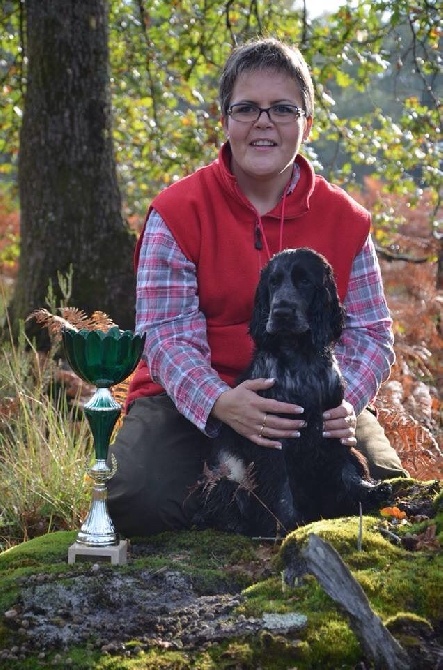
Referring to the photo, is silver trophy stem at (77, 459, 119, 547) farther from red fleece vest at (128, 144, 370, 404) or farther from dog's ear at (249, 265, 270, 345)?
red fleece vest at (128, 144, 370, 404)

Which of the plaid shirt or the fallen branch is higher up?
the plaid shirt

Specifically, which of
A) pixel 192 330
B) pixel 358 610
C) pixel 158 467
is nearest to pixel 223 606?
pixel 358 610

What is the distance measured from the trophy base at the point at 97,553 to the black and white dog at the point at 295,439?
369 mm

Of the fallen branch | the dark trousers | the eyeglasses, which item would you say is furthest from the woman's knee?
the fallen branch

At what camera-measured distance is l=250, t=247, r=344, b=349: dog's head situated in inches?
135

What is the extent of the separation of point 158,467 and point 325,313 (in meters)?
1.02

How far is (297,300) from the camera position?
344 cm

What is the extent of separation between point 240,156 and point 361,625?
2244 millimetres

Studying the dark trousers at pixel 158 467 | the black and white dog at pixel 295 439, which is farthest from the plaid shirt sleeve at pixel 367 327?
the black and white dog at pixel 295 439

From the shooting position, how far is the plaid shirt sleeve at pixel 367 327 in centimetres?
423

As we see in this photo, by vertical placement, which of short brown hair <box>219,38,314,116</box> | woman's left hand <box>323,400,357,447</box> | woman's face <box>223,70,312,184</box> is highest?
short brown hair <box>219,38,314,116</box>

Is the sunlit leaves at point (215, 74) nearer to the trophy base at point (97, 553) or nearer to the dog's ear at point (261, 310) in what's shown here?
the dog's ear at point (261, 310)

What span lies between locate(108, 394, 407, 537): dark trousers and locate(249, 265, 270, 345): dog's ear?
67cm

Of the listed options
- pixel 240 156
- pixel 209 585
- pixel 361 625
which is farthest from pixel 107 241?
pixel 361 625
